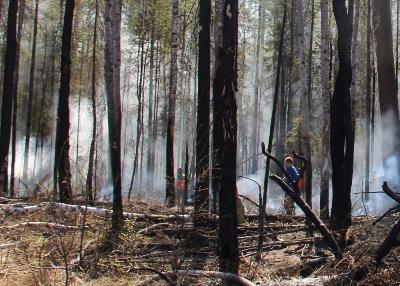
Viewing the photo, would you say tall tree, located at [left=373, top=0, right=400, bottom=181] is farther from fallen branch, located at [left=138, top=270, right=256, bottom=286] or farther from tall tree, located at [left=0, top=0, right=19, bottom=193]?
tall tree, located at [left=0, top=0, right=19, bottom=193]

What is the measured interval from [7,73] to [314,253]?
12.4 metres

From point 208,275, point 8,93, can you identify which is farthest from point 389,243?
point 8,93

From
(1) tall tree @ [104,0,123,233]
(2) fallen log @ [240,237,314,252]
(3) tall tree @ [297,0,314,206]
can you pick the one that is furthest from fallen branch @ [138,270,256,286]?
(3) tall tree @ [297,0,314,206]

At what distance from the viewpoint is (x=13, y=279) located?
5406 millimetres

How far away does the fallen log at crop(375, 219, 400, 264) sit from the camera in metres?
4.95

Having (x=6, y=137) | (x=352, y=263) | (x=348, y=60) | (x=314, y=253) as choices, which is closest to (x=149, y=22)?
(x=6, y=137)

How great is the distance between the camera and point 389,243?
5.00 m

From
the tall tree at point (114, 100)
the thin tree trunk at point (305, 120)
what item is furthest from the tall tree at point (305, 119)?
the tall tree at point (114, 100)

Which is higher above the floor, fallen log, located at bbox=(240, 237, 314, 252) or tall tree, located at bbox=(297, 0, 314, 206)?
tall tree, located at bbox=(297, 0, 314, 206)

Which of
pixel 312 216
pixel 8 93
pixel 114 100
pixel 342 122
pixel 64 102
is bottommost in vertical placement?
pixel 312 216

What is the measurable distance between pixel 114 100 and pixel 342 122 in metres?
4.13

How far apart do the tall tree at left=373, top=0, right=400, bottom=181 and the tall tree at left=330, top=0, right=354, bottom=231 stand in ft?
15.7

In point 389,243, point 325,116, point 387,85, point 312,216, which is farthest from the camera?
point 325,116

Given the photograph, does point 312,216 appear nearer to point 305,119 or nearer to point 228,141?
point 228,141
